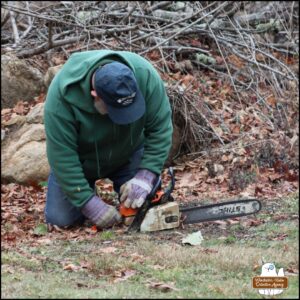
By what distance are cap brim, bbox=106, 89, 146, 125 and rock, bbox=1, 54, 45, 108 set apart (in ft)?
14.5

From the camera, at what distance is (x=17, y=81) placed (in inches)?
368

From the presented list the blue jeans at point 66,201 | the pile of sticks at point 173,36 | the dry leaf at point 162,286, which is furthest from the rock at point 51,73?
the dry leaf at point 162,286

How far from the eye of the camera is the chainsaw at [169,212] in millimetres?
5539

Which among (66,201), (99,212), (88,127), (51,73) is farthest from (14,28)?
(99,212)

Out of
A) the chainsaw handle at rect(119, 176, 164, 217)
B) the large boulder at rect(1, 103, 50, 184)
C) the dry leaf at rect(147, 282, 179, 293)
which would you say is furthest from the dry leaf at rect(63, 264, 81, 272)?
the large boulder at rect(1, 103, 50, 184)

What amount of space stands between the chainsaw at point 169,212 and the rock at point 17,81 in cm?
413

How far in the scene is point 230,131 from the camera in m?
9.04

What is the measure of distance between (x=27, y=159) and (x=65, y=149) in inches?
105

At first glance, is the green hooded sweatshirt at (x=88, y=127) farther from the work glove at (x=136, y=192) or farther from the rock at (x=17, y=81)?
the rock at (x=17, y=81)

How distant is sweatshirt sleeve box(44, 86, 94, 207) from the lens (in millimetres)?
5383

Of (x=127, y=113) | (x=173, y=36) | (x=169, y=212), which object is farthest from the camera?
(x=173, y=36)

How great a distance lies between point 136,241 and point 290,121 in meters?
4.93

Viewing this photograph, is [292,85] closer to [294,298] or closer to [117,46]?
[117,46]

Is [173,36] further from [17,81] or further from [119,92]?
[119,92]
